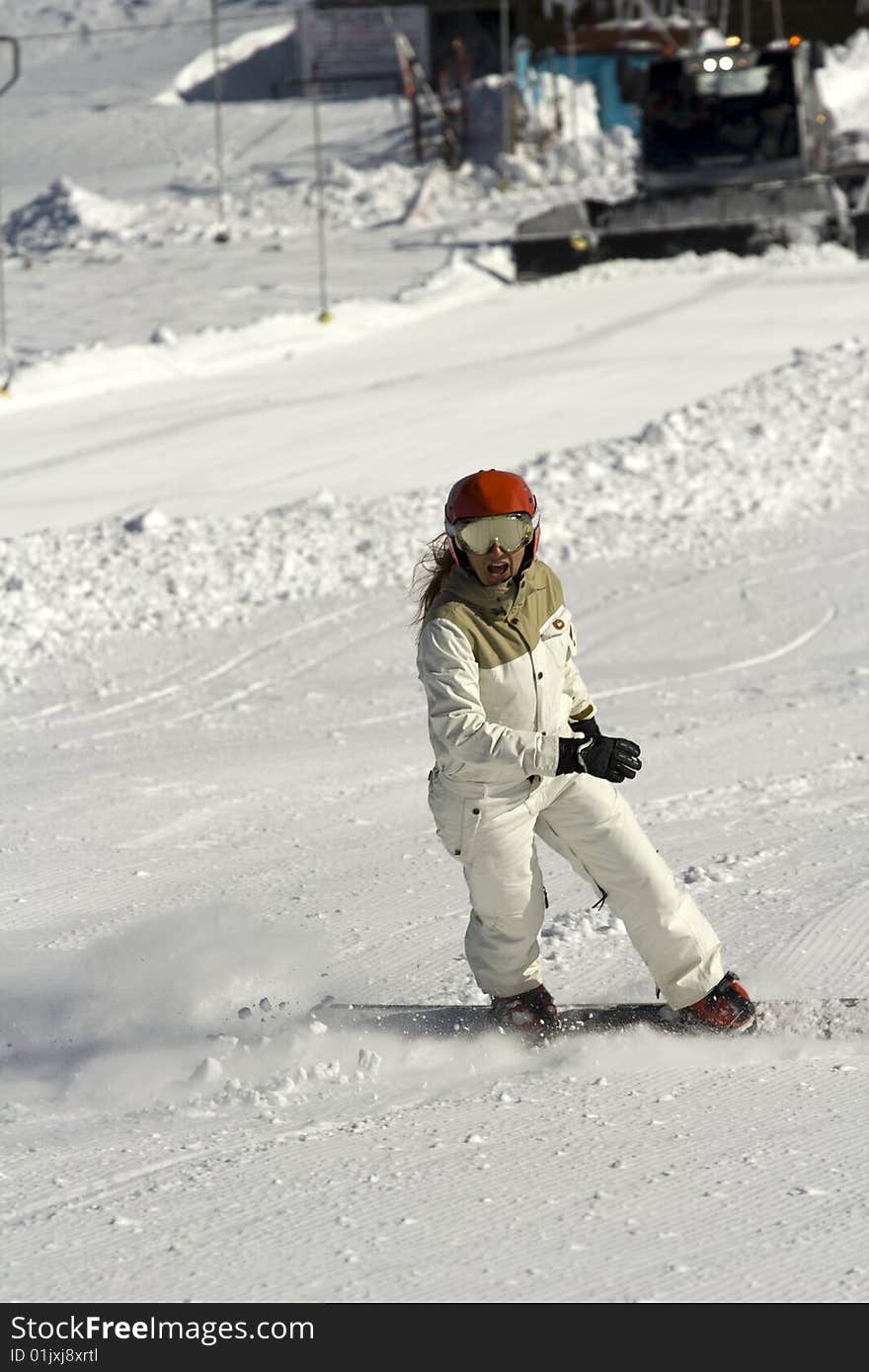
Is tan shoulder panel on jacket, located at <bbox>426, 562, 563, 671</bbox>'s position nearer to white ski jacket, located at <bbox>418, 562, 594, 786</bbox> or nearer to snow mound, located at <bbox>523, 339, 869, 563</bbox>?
white ski jacket, located at <bbox>418, 562, 594, 786</bbox>

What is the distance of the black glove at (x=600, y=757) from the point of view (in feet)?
12.0

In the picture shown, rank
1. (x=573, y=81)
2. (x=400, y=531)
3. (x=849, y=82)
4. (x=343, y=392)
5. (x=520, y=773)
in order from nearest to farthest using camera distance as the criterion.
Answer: (x=520, y=773)
(x=400, y=531)
(x=343, y=392)
(x=573, y=81)
(x=849, y=82)

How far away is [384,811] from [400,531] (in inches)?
149

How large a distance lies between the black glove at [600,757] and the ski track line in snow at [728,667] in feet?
11.7

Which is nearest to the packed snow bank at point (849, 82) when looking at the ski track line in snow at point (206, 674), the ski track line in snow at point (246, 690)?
the ski track line in snow at point (206, 674)

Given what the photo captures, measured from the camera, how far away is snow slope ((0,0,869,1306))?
3107 millimetres

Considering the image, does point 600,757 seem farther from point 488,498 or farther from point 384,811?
point 384,811

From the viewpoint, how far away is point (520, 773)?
3773mm

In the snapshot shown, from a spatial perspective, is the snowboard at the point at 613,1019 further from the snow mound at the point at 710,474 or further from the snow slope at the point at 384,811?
the snow mound at the point at 710,474

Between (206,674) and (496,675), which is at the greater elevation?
(496,675)

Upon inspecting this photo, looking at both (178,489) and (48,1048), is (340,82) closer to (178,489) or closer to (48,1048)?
(178,489)

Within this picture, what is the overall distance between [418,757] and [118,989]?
2312 millimetres

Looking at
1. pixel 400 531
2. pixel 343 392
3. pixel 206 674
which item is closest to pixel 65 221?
pixel 343 392
